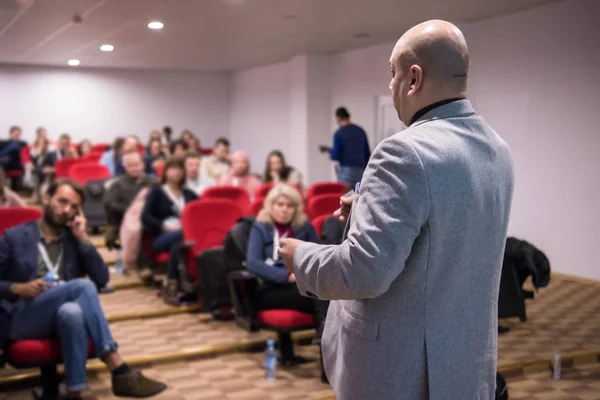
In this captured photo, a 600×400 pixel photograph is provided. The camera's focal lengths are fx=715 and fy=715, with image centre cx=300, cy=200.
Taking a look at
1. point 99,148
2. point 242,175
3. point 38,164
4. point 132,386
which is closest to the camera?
point 132,386

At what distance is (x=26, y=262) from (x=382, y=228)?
3015 mm

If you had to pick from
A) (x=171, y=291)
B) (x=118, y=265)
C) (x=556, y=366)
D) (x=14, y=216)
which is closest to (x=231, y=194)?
(x=171, y=291)

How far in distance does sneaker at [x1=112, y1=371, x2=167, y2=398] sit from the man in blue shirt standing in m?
5.68

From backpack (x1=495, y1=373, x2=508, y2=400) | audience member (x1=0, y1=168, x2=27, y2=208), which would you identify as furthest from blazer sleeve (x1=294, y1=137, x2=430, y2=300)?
audience member (x1=0, y1=168, x2=27, y2=208)

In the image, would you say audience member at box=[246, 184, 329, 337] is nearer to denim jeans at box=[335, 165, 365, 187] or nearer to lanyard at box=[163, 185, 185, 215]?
lanyard at box=[163, 185, 185, 215]

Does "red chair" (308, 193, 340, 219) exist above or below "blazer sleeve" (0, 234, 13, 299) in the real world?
above

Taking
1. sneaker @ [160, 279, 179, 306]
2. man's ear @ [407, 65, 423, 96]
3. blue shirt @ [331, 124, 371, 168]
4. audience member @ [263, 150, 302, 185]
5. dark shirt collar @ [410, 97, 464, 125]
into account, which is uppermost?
blue shirt @ [331, 124, 371, 168]

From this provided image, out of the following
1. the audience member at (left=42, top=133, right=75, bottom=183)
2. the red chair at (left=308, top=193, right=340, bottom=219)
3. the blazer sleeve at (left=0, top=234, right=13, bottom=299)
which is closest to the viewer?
the blazer sleeve at (left=0, top=234, right=13, bottom=299)

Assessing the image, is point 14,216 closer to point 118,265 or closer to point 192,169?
point 118,265

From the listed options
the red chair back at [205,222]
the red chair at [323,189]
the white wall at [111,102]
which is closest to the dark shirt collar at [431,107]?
the red chair back at [205,222]

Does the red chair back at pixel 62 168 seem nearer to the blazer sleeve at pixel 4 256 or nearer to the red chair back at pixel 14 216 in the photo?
the red chair back at pixel 14 216

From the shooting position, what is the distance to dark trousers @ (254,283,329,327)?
4.33 meters

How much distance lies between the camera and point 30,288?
12.1ft

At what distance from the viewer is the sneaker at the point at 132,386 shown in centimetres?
391
